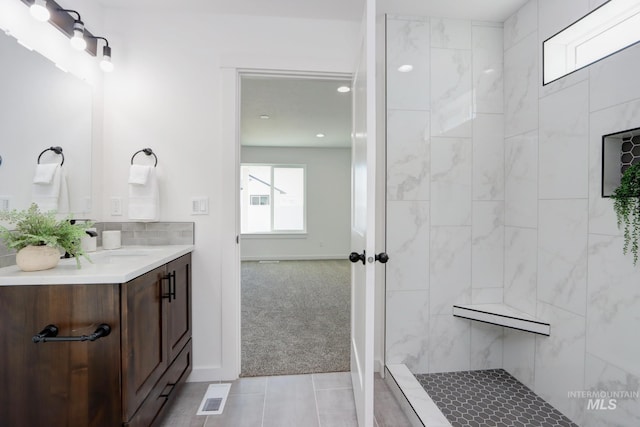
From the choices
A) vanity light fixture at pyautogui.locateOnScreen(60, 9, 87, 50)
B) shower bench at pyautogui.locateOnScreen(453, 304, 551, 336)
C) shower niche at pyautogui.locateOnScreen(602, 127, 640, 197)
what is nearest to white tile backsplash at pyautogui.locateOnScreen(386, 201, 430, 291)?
shower bench at pyautogui.locateOnScreen(453, 304, 551, 336)

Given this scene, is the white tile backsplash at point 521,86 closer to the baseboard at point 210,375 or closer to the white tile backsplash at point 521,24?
the white tile backsplash at point 521,24

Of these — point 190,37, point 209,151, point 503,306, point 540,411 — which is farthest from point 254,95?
point 540,411

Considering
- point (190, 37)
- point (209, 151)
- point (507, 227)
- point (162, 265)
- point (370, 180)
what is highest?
point (190, 37)

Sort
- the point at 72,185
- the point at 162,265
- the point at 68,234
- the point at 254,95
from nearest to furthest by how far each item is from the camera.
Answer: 1. the point at 68,234
2. the point at 162,265
3. the point at 72,185
4. the point at 254,95

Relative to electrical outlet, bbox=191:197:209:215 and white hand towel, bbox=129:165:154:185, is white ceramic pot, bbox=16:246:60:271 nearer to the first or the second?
white hand towel, bbox=129:165:154:185

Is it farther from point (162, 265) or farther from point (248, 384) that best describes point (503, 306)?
point (162, 265)

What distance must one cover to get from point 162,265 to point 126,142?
966 millimetres

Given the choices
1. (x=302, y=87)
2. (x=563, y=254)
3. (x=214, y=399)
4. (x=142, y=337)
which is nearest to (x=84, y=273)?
(x=142, y=337)

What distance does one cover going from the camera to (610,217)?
57.9 inches

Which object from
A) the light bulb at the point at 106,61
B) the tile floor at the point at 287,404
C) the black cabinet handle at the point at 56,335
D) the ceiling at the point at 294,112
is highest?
the ceiling at the point at 294,112

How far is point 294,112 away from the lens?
4.20 meters

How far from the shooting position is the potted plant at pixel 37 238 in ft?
3.98

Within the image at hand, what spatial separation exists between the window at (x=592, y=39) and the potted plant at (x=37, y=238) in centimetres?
259

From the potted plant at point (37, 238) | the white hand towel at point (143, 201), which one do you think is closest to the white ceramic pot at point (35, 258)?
the potted plant at point (37, 238)
